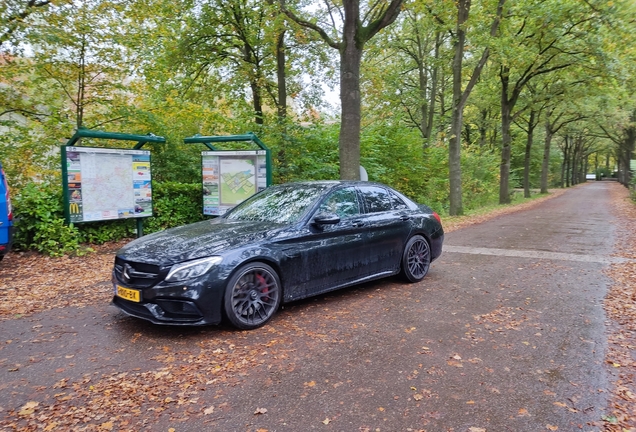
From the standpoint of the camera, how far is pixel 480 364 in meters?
3.70

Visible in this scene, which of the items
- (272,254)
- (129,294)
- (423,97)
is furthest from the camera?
(423,97)

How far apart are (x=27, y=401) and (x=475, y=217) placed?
1547 centimetres

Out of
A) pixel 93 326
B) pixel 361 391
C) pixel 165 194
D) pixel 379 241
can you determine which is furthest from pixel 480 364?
pixel 165 194

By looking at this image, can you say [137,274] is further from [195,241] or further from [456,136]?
[456,136]

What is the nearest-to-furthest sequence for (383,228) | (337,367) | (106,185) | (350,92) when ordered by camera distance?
1. (337,367)
2. (383,228)
3. (106,185)
4. (350,92)

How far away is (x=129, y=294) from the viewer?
431 cm

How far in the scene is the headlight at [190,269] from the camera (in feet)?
13.4

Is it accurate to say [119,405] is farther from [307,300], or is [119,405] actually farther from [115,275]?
[307,300]

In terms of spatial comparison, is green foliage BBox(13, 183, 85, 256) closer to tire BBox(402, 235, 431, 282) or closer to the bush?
the bush

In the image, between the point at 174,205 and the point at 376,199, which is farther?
the point at 174,205

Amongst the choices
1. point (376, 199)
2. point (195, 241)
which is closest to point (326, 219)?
point (376, 199)

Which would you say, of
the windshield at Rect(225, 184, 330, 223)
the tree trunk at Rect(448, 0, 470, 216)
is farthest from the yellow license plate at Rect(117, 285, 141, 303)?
the tree trunk at Rect(448, 0, 470, 216)

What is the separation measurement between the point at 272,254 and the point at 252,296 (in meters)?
0.50

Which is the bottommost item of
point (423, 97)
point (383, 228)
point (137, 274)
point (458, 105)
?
point (137, 274)
